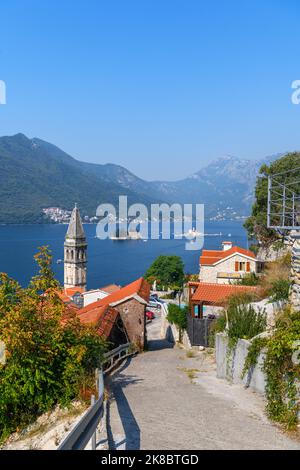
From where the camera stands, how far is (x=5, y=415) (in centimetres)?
859

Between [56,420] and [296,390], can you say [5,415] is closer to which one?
[56,420]

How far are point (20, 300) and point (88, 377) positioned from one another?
229cm

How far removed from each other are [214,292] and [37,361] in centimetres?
1125

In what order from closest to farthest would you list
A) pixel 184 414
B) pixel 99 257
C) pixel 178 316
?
1. pixel 184 414
2. pixel 178 316
3. pixel 99 257

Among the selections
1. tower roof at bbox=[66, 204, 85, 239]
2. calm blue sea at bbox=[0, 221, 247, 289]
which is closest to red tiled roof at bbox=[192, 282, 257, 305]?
tower roof at bbox=[66, 204, 85, 239]

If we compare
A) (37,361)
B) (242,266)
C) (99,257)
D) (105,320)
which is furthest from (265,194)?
(99,257)

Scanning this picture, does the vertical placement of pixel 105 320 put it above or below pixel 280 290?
below

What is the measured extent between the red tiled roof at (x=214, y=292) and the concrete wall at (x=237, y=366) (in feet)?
19.6

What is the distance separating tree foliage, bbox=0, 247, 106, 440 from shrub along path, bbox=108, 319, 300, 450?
0.95m

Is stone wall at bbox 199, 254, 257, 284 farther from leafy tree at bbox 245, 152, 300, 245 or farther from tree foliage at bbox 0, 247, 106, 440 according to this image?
tree foliage at bbox 0, 247, 106, 440

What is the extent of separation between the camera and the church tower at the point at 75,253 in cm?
5131

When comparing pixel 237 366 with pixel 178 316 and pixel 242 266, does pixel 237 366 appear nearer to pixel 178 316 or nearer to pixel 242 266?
pixel 178 316

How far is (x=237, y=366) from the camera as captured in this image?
415 inches

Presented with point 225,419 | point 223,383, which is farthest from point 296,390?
point 223,383
